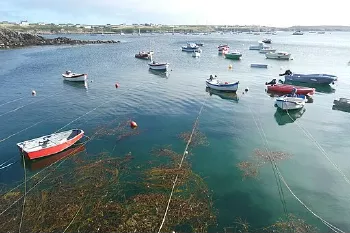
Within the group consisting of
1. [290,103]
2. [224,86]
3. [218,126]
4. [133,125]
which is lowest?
[218,126]

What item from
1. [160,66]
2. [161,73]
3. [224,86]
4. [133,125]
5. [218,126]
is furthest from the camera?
[160,66]

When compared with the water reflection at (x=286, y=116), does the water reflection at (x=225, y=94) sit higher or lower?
higher

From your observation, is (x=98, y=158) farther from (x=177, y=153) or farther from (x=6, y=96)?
(x=6, y=96)

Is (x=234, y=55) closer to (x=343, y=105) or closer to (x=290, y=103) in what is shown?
(x=343, y=105)

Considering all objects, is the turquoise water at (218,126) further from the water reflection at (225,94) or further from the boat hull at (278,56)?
the boat hull at (278,56)

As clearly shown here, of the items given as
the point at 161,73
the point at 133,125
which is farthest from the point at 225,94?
the point at 161,73

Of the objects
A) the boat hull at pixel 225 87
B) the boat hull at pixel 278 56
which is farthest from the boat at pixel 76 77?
the boat hull at pixel 278 56
